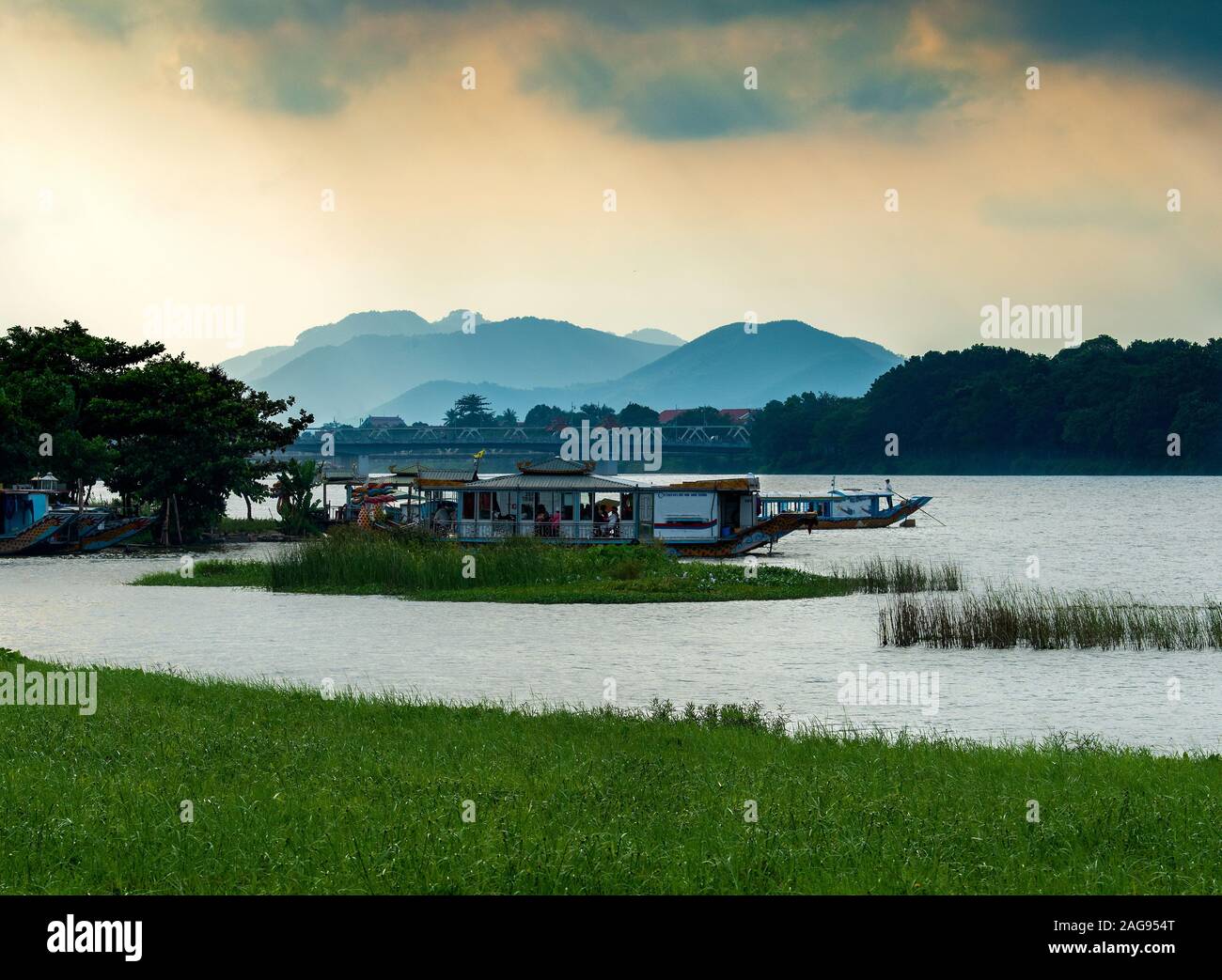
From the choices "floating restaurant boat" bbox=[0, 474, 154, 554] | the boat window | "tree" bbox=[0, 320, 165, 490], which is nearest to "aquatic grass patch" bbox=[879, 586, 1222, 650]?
the boat window

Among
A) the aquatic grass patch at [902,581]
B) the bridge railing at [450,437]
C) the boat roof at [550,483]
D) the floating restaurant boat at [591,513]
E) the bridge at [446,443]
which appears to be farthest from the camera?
the bridge railing at [450,437]

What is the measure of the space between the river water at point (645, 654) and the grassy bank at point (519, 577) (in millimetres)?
1664

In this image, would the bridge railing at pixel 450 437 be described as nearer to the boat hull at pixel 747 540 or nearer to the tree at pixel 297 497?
the tree at pixel 297 497

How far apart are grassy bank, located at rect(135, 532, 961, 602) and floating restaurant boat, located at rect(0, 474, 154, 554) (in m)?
18.9

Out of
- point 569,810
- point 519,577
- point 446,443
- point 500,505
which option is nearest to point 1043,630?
point 519,577

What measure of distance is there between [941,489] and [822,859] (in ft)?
530


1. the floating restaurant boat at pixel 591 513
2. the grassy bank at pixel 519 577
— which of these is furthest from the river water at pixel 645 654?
the floating restaurant boat at pixel 591 513

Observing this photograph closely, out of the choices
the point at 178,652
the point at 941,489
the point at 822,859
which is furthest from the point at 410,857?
the point at 941,489

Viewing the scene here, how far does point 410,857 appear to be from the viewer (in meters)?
9.66

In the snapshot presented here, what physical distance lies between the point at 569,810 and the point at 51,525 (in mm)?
59807

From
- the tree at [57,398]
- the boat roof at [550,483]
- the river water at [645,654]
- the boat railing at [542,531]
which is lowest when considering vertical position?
the river water at [645,654]

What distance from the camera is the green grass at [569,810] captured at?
9.46 meters

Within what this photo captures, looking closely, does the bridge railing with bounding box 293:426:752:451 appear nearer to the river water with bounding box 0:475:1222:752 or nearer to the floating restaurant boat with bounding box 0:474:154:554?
the floating restaurant boat with bounding box 0:474:154:554
